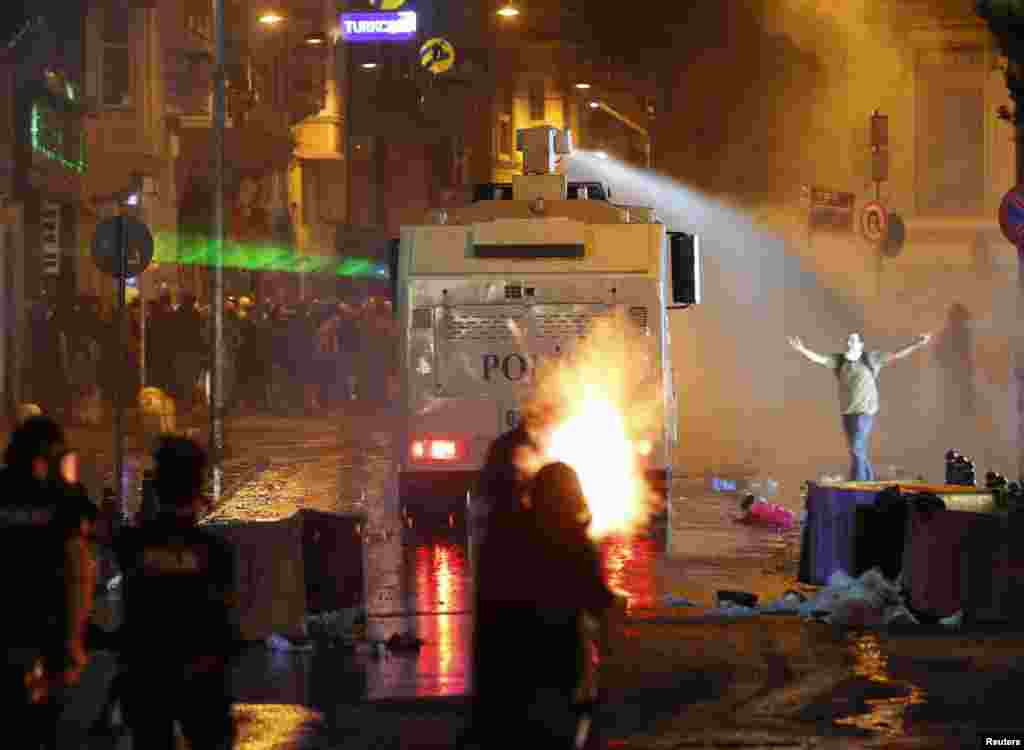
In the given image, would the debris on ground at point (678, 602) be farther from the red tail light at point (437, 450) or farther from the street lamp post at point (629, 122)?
the street lamp post at point (629, 122)

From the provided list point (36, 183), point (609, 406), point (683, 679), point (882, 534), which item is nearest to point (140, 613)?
point (683, 679)

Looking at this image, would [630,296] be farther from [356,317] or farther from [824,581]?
[356,317]

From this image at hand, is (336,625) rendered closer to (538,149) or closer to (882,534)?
(882,534)

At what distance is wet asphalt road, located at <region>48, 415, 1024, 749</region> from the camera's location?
955 cm

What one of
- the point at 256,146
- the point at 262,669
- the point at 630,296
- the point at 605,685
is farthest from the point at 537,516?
the point at 256,146

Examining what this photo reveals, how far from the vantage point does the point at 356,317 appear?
37438 mm

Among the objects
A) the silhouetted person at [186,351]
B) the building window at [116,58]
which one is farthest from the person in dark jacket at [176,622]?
the building window at [116,58]

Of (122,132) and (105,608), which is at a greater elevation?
(122,132)

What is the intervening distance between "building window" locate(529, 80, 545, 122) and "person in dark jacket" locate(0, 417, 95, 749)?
235 ft

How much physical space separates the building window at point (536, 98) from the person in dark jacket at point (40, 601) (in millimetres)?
71715

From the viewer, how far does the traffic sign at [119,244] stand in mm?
17562

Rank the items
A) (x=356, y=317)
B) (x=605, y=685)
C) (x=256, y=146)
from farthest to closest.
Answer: (x=256, y=146)
(x=356, y=317)
(x=605, y=685)

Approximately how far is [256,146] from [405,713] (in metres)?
37.5

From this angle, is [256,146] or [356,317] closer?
[356,317]
